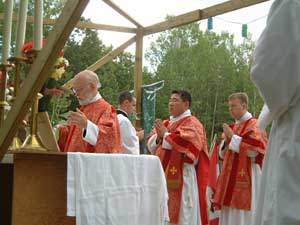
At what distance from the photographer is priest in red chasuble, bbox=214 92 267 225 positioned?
534cm

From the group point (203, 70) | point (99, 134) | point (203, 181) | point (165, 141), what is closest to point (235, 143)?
point (203, 181)

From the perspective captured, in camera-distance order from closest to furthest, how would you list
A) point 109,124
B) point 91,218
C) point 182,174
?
point 91,218
point 109,124
point 182,174

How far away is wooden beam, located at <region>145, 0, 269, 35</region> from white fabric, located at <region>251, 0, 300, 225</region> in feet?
13.4

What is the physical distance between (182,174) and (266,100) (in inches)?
130

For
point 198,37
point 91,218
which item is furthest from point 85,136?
point 198,37

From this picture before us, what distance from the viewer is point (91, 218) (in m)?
2.20

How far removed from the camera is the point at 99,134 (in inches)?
128

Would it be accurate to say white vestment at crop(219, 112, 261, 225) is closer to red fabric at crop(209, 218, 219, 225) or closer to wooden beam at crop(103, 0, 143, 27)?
red fabric at crop(209, 218, 219, 225)

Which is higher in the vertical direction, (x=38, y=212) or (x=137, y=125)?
(x=137, y=125)

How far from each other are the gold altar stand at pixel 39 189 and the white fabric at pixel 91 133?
971 millimetres

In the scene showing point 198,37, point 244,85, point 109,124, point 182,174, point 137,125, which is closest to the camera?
point 109,124

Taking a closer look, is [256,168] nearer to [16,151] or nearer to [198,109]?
[16,151]

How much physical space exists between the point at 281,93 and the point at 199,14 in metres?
4.92

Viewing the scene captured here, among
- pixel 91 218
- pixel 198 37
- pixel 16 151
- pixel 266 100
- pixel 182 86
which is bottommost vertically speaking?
pixel 91 218
